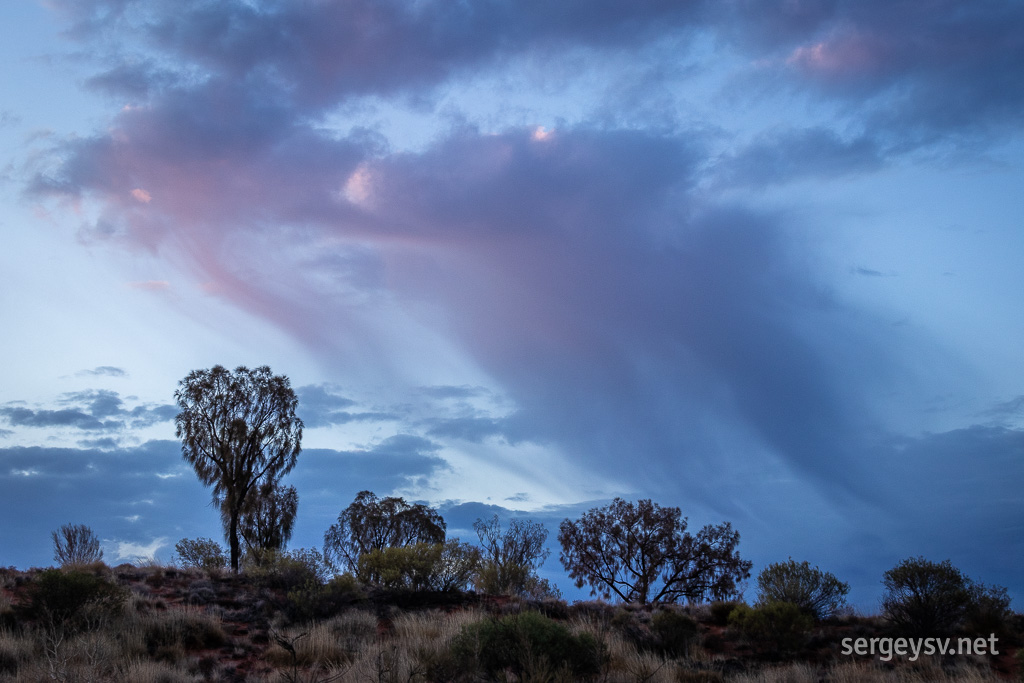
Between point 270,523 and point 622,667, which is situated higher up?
point 270,523

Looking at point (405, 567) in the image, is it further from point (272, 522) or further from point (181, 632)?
point (272, 522)

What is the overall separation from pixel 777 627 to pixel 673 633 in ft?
8.50

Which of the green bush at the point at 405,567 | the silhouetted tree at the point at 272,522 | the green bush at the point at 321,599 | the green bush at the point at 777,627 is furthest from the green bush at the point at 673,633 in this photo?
the silhouetted tree at the point at 272,522

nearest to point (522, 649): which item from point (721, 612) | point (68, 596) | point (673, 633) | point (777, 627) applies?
point (673, 633)

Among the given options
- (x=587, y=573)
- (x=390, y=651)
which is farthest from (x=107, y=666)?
(x=587, y=573)

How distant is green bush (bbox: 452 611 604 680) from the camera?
39.9 feet

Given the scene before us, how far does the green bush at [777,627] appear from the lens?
17.3 metres

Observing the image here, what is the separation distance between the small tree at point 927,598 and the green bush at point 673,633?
18.3 feet

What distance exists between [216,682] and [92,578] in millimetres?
6350

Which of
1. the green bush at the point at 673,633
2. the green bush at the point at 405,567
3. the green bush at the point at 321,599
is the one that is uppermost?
the green bush at the point at 405,567

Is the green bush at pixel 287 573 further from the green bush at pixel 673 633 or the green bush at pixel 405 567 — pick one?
the green bush at pixel 673 633

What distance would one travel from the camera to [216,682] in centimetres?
1242

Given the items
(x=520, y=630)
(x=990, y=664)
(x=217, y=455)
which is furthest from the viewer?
(x=217, y=455)

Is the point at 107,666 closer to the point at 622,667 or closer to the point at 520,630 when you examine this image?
the point at 520,630
